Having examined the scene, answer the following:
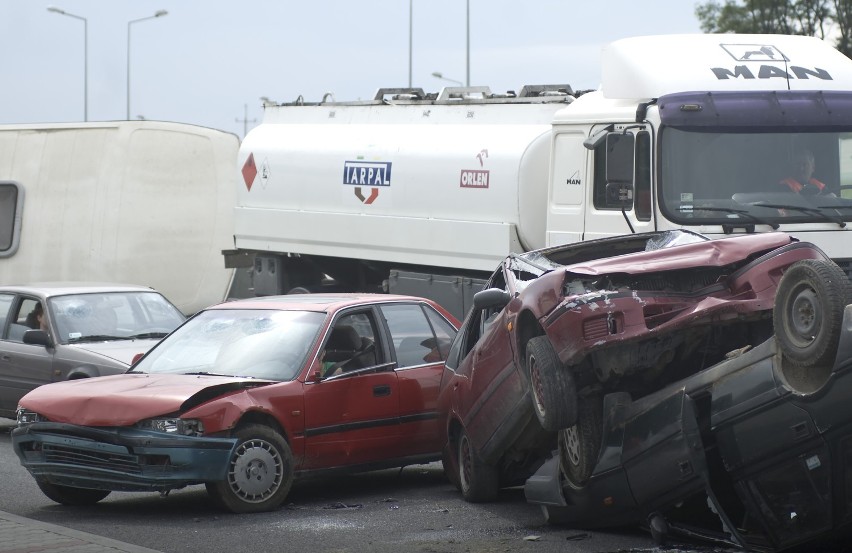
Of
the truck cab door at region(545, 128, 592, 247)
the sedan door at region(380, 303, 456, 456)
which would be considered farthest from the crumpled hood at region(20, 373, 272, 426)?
the truck cab door at region(545, 128, 592, 247)

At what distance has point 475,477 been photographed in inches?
371

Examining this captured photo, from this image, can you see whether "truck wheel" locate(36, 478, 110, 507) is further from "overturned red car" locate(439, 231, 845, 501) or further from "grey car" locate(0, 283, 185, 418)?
"overturned red car" locate(439, 231, 845, 501)

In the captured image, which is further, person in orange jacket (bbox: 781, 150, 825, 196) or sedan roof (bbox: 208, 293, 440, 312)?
person in orange jacket (bbox: 781, 150, 825, 196)

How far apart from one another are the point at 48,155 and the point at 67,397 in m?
11.7

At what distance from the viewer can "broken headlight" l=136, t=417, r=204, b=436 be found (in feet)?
29.3

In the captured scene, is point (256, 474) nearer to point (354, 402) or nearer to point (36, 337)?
point (354, 402)

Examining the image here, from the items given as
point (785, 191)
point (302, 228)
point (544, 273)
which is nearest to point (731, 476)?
point (544, 273)

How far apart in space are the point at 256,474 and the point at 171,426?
0.67 metres

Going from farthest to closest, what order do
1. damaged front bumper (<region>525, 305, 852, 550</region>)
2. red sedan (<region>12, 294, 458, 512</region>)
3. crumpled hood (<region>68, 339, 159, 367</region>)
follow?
crumpled hood (<region>68, 339, 159, 367</region>) < red sedan (<region>12, 294, 458, 512</region>) < damaged front bumper (<region>525, 305, 852, 550</region>)

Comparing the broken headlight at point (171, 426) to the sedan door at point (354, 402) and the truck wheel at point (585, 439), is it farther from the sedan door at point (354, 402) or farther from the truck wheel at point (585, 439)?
the truck wheel at point (585, 439)

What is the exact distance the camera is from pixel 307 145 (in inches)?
739

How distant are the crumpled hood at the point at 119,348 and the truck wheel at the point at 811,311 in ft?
24.2

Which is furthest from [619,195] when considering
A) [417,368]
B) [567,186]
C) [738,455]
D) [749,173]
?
[738,455]

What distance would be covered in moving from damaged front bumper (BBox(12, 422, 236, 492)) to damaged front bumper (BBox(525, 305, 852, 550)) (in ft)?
8.13
